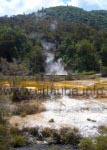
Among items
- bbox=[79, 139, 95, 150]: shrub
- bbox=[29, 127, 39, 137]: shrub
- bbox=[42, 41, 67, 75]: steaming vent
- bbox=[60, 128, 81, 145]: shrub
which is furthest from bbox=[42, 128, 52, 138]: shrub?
bbox=[42, 41, 67, 75]: steaming vent

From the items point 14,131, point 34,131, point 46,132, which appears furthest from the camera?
point 34,131

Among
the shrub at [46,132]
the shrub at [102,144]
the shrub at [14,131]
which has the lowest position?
the shrub at [46,132]

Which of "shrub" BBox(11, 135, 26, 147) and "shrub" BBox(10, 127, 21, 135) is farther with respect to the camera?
"shrub" BBox(10, 127, 21, 135)

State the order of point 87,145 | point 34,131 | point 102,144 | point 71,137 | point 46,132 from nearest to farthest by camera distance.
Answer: point 102,144 < point 87,145 < point 71,137 < point 46,132 < point 34,131

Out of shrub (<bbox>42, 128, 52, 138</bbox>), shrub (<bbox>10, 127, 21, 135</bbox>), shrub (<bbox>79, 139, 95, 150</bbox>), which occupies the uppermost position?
shrub (<bbox>79, 139, 95, 150</bbox>)

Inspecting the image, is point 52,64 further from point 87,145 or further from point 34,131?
point 87,145

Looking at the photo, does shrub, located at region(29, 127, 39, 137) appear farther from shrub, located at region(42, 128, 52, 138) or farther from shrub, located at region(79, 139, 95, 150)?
shrub, located at region(79, 139, 95, 150)

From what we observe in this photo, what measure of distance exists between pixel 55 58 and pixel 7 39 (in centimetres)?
1400

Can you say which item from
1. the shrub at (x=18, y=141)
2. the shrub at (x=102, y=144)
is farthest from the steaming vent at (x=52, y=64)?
the shrub at (x=102, y=144)

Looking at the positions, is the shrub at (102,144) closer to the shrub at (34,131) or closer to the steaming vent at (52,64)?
the shrub at (34,131)

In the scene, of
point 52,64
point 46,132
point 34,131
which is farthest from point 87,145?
point 52,64

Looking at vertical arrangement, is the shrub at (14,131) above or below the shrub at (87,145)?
below

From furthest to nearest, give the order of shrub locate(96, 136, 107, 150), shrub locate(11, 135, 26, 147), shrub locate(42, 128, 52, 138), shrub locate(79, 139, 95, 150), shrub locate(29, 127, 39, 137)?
shrub locate(29, 127, 39, 137) < shrub locate(42, 128, 52, 138) < shrub locate(11, 135, 26, 147) < shrub locate(79, 139, 95, 150) < shrub locate(96, 136, 107, 150)

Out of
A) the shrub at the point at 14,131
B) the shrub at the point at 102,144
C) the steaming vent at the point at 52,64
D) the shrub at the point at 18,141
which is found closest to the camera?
the shrub at the point at 102,144
